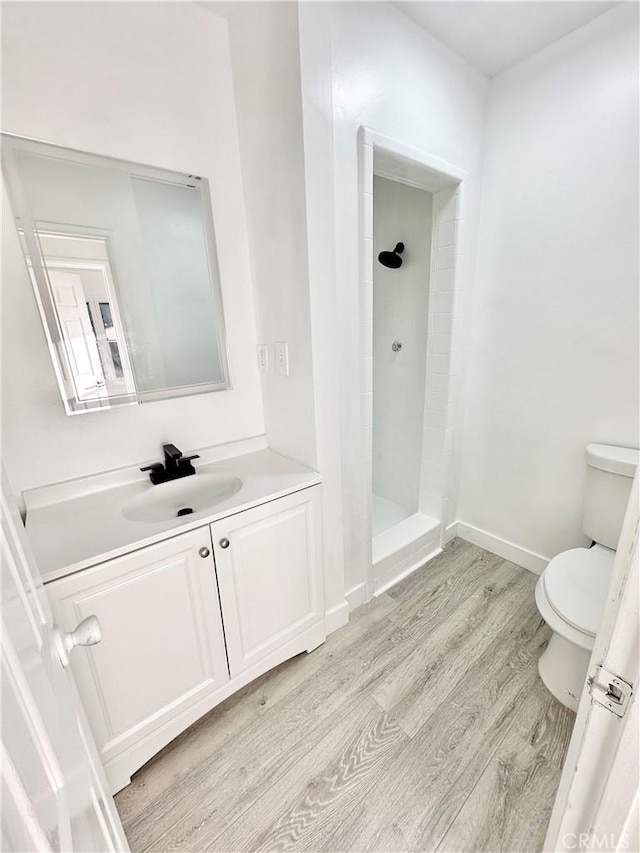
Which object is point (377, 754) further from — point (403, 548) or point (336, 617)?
point (403, 548)

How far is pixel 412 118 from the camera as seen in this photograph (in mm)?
1445

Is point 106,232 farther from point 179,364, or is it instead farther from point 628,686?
point 628,686

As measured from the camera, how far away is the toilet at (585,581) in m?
1.24

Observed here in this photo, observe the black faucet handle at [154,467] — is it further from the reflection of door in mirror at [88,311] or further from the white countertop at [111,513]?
the reflection of door in mirror at [88,311]

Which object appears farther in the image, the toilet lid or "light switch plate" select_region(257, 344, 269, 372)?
"light switch plate" select_region(257, 344, 269, 372)

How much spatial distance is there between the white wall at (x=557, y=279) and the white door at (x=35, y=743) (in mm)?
2051

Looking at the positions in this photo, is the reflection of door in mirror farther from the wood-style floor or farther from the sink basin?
the wood-style floor

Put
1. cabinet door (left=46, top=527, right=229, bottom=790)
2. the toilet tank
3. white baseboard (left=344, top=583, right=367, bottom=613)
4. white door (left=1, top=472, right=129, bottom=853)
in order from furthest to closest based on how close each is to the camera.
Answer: white baseboard (left=344, top=583, right=367, bottom=613), the toilet tank, cabinet door (left=46, top=527, right=229, bottom=790), white door (left=1, top=472, right=129, bottom=853)

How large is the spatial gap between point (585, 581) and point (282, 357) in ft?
4.96

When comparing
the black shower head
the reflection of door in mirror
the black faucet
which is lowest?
the black faucet

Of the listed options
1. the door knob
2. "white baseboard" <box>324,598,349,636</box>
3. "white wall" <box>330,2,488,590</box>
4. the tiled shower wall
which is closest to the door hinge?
the door knob

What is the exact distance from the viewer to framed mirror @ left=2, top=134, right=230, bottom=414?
1.13 meters

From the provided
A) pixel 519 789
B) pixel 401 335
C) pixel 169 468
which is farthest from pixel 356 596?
pixel 401 335

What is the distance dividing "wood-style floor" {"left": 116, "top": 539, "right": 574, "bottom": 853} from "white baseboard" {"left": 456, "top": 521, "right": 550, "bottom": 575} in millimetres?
349
